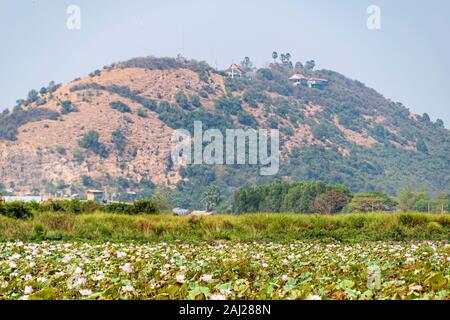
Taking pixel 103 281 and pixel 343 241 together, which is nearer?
pixel 103 281

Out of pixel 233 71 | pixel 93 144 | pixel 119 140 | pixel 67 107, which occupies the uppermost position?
pixel 233 71

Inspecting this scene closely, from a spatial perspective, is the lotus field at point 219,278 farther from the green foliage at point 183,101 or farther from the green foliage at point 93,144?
the green foliage at point 183,101

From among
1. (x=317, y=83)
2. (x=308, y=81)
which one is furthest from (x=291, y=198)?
(x=317, y=83)

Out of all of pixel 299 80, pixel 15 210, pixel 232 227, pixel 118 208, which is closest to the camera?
pixel 232 227

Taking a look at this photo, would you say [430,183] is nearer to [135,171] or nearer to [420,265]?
[135,171]

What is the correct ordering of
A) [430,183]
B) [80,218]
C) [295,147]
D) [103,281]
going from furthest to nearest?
[295,147]
[430,183]
[80,218]
[103,281]

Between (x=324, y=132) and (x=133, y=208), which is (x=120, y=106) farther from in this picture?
(x=133, y=208)

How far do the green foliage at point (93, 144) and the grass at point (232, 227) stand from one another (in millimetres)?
63799

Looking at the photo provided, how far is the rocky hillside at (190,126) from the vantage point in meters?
75.8

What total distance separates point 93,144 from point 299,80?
3465cm

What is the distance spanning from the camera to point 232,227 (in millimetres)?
16891

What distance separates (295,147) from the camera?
8506cm

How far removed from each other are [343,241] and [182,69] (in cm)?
8912
